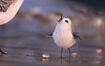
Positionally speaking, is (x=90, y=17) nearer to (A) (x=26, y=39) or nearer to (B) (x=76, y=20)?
(B) (x=76, y=20)

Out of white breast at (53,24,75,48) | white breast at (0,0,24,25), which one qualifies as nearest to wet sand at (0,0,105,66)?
white breast at (53,24,75,48)

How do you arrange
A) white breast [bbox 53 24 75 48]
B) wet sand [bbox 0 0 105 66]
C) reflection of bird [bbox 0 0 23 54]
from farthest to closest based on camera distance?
1. white breast [bbox 53 24 75 48]
2. wet sand [bbox 0 0 105 66]
3. reflection of bird [bbox 0 0 23 54]

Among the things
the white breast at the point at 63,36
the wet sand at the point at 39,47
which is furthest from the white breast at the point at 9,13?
the white breast at the point at 63,36

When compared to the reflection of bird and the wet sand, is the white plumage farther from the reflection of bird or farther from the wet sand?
the reflection of bird

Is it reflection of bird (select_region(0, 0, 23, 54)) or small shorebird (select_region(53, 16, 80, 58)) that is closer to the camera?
reflection of bird (select_region(0, 0, 23, 54))

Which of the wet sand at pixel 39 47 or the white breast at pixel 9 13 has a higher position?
the white breast at pixel 9 13

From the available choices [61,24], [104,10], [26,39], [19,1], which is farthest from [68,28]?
[104,10]

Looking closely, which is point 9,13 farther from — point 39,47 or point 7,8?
point 39,47

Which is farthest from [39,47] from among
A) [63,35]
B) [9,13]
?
[9,13]

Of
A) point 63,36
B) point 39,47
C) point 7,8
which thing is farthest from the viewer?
point 39,47

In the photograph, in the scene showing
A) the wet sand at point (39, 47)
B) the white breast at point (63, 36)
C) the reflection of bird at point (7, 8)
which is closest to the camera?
the reflection of bird at point (7, 8)

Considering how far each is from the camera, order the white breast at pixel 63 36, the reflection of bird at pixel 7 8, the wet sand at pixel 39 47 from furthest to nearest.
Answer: the white breast at pixel 63 36 < the wet sand at pixel 39 47 < the reflection of bird at pixel 7 8

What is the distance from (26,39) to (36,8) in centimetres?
64

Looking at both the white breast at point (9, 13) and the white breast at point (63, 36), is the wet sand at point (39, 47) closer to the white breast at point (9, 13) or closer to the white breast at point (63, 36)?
the white breast at point (63, 36)
